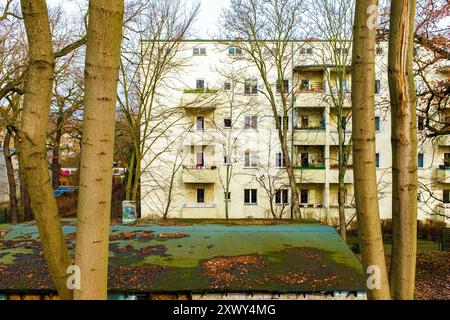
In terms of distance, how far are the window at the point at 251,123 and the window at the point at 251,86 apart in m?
1.70

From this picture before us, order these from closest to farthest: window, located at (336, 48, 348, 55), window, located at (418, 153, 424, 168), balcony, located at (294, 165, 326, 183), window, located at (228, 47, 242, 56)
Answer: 1. window, located at (336, 48, 348, 55)
2. window, located at (228, 47, 242, 56)
3. balcony, located at (294, 165, 326, 183)
4. window, located at (418, 153, 424, 168)

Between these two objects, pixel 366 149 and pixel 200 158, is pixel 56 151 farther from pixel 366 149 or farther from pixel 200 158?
pixel 366 149

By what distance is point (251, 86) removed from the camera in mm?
21609

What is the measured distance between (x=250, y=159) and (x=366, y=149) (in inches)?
805

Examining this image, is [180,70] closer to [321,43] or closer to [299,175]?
[321,43]

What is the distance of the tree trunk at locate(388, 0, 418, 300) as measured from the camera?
1.77 m

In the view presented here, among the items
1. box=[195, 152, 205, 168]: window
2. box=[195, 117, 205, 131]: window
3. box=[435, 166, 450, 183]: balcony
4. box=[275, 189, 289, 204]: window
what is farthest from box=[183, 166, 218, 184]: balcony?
box=[435, 166, 450, 183]: balcony

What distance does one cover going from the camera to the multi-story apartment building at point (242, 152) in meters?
21.2

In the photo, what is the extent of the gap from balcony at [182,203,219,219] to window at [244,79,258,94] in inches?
310

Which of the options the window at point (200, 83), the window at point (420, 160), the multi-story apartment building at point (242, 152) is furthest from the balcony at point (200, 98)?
the window at point (420, 160)

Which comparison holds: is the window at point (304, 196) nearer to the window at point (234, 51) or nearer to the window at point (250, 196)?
the window at point (250, 196)

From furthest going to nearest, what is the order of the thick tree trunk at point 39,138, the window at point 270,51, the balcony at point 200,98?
the balcony at point 200,98
the window at point 270,51
the thick tree trunk at point 39,138

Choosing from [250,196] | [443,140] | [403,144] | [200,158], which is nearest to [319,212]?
[250,196]

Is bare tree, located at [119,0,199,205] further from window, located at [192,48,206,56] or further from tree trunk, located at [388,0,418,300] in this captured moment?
tree trunk, located at [388,0,418,300]
